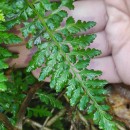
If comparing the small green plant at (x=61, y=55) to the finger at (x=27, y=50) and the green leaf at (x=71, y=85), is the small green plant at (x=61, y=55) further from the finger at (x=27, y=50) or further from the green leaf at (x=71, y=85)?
the finger at (x=27, y=50)

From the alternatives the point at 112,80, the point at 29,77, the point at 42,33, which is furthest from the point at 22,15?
the point at 112,80

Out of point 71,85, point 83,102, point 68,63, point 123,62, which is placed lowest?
point 123,62

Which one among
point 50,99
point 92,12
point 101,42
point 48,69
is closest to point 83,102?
point 48,69

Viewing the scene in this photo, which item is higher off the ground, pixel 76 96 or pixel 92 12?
pixel 92 12

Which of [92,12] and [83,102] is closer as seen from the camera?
[83,102]

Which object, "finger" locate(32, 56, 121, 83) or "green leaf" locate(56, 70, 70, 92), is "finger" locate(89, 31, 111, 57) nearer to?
"finger" locate(32, 56, 121, 83)

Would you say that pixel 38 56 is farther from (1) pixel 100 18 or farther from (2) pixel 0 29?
(1) pixel 100 18

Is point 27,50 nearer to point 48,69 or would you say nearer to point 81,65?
point 48,69
